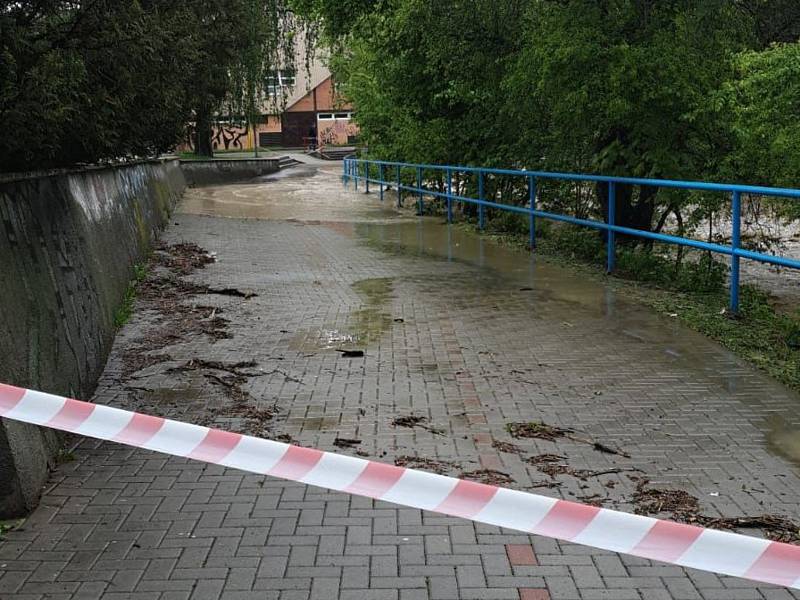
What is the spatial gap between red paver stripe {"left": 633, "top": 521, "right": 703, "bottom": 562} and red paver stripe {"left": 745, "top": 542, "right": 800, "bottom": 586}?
0.58 feet

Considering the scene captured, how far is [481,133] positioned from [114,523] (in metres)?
14.5

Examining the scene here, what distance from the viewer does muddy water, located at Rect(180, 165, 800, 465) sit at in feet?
21.4

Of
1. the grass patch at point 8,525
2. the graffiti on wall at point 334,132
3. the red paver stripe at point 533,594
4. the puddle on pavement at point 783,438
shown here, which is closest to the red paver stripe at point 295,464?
the red paver stripe at point 533,594

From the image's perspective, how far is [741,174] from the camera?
11.0 metres

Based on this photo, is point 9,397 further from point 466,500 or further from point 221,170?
point 221,170

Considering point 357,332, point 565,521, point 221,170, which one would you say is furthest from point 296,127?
point 565,521

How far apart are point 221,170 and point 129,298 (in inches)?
1169

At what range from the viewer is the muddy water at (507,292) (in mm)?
6520

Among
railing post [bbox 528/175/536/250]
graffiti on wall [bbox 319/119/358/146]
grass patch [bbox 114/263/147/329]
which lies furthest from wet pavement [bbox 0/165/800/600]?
graffiti on wall [bbox 319/119/358/146]

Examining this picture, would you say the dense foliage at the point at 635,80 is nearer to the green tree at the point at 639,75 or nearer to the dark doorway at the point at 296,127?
the green tree at the point at 639,75

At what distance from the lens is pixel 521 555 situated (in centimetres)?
378

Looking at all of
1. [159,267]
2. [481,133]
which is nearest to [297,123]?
[481,133]

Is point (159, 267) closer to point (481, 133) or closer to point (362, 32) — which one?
point (362, 32)

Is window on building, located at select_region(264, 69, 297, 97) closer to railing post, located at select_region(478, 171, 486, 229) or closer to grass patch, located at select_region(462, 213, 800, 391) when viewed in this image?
railing post, located at select_region(478, 171, 486, 229)
